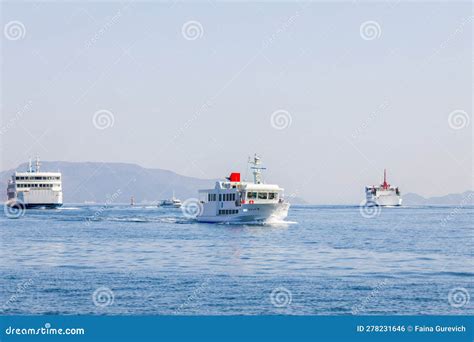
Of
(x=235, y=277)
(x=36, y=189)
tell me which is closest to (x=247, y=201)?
(x=235, y=277)

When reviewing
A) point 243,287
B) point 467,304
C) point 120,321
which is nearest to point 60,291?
point 243,287

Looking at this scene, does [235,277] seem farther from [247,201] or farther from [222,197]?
[222,197]

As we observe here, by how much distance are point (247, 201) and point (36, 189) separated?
84.9 meters

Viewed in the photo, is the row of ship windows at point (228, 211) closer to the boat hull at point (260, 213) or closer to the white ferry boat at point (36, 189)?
the boat hull at point (260, 213)

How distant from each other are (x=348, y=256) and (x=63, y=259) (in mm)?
17620

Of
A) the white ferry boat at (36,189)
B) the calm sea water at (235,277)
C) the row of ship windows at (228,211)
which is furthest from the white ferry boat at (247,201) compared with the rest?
the white ferry boat at (36,189)

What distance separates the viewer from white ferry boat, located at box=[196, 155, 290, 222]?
77.0 m

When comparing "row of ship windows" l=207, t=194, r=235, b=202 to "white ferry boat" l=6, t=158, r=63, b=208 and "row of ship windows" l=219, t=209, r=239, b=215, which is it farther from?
"white ferry boat" l=6, t=158, r=63, b=208

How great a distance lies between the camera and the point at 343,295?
94.1 ft

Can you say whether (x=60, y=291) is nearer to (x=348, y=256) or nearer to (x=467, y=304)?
(x=467, y=304)

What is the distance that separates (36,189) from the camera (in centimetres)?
15050

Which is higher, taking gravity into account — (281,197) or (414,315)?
(281,197)

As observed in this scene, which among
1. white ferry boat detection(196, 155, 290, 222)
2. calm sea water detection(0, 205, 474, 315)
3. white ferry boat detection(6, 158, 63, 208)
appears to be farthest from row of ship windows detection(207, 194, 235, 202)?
white ferry boat detection(6, 158, 63, 208)

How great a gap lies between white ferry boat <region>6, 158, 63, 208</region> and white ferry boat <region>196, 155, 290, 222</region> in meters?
74.6
